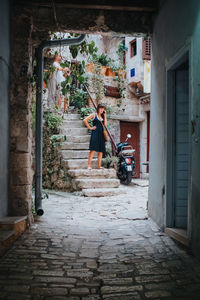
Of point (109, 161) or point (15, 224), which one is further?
point (109, 161)

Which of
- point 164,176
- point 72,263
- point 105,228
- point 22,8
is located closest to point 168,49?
point 164,176

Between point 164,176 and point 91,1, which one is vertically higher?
point 91,1

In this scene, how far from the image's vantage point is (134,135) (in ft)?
42.7

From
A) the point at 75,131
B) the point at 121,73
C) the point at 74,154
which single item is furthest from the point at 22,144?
the point at 121,73

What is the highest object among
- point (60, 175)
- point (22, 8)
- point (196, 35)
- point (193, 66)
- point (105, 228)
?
point (22, 8)

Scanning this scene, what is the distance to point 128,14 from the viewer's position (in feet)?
15.3

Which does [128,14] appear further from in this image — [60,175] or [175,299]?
[60,175]

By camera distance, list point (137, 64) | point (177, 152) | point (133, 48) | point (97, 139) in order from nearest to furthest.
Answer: point (177, 152) < point (97, 139) < point (137, 64) < point (133, 48)

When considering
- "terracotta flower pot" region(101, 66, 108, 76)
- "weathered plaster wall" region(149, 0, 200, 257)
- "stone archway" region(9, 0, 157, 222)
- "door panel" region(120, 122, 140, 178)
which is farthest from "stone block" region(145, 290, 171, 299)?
"terracotta flower pot" region(101, 66, 108, 76)

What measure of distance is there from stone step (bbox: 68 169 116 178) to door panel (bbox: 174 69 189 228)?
409 centimetres

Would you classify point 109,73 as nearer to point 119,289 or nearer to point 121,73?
point 121,73

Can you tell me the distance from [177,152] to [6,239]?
2502mm

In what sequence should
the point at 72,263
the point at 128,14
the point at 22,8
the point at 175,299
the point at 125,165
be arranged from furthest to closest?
the point at 125,165
the point at 128,14
the point at 22,8
the point at 72,263
the point at 175,299

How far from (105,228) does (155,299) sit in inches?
85.7
